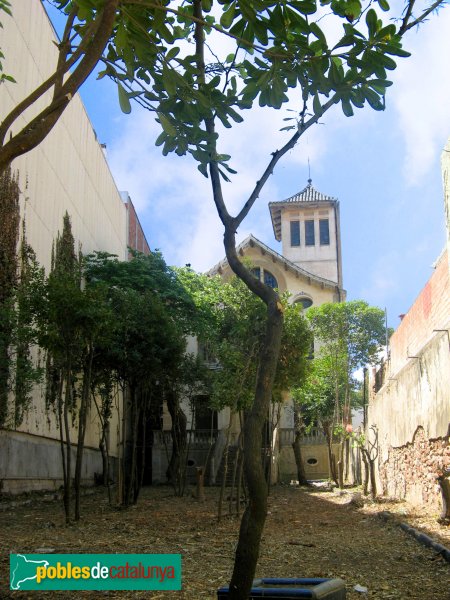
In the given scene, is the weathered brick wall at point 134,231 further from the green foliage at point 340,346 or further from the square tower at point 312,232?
the square tower at point 312,232

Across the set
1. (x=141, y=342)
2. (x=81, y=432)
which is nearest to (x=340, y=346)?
(x=141, y=342)

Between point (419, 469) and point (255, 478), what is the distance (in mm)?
11323

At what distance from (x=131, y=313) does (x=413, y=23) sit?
1043cm

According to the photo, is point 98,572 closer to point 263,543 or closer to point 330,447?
point 263,543

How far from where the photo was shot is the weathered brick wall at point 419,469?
13.0m

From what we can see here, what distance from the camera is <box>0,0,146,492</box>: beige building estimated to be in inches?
659

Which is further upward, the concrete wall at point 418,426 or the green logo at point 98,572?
the concrete wall at point 418,426

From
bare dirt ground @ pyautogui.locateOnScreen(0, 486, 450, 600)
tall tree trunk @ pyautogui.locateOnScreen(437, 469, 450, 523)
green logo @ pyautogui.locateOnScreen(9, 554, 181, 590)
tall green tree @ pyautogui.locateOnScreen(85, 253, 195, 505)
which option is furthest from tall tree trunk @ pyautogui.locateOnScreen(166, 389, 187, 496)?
green logo @ pyautogui.locateOnScreen(9, 554, 181, 590)

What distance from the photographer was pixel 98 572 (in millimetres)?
5441

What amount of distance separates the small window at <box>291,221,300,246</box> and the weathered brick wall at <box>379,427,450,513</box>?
3556 centimetres

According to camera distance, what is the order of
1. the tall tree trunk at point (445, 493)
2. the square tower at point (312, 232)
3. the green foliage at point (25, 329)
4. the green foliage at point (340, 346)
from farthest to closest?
the square tower at point (312, 232)
the green foliage at point (340, 346)
the green foliage at point (25, 329)
the tall tree trunk at point (445, 493)

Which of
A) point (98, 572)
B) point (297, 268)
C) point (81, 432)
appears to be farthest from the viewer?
point (297, 268)

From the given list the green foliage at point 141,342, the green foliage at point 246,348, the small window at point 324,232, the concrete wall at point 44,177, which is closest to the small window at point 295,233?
the small window at point 324,232

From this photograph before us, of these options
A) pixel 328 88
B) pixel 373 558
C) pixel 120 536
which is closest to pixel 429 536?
pixel 373 558
